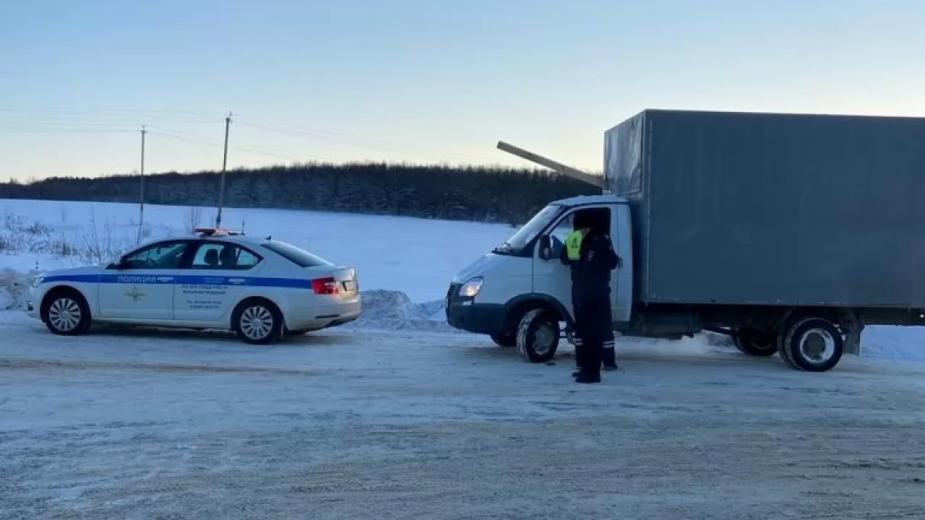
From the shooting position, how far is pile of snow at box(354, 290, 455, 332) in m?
15.2

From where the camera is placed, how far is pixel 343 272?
13219 mm

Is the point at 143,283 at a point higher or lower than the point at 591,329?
higher

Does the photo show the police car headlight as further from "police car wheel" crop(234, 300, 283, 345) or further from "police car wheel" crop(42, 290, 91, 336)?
"police car wheel" crop(42, 290, 91, 336)

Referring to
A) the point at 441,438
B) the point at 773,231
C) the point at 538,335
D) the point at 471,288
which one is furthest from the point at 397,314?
the point at 441,438

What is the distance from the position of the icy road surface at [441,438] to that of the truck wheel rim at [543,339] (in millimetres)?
317

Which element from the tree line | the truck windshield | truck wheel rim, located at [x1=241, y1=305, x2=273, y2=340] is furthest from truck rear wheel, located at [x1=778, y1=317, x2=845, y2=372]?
the tree line

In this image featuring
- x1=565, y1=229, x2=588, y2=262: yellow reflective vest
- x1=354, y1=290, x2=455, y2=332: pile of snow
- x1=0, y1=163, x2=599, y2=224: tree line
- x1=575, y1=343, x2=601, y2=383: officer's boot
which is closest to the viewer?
x1=575, y1=343, x2=601, y2=383: officer's boot

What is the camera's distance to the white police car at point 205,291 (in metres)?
12.6

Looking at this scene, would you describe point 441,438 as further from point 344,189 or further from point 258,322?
point 344,189

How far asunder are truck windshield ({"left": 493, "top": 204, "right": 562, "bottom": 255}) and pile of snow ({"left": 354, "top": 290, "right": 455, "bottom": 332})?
3.60m

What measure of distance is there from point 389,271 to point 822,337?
865 inches

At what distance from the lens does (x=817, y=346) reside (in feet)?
36.7

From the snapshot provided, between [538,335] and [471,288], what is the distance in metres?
1.05

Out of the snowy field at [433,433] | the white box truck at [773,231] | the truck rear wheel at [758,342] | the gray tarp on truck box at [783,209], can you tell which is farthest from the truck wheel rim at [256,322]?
the truck rear wheel at [758,342]
